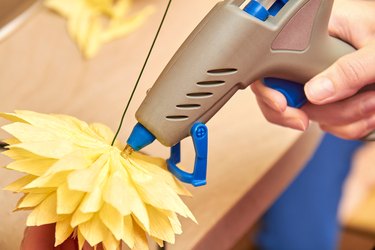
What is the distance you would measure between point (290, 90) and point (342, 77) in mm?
57

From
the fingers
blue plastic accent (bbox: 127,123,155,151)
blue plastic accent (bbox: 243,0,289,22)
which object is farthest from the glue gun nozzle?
the fingers

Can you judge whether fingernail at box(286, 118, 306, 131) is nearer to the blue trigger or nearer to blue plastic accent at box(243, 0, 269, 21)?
the blue trigger

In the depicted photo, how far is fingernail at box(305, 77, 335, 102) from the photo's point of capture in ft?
2.26

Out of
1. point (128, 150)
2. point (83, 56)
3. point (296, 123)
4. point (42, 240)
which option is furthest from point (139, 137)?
point (83, 56)

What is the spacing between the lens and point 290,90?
28.1 inches

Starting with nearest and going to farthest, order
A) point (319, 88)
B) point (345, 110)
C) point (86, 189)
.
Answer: point (86, 189) < point (319, 88) < point (345, 110)

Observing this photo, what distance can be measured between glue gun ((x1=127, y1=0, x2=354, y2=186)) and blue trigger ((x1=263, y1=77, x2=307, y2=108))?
0.19 feet

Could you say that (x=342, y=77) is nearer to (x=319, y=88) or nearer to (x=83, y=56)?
(x=319, y=88)

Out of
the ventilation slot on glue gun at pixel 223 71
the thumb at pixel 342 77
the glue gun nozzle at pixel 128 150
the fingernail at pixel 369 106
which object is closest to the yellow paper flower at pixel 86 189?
the glue gun nozzle at pixel 128 150

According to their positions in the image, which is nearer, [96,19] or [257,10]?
[257,10]

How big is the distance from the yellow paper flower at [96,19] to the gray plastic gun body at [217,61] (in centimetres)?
36

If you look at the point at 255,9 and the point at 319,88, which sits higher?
the point at 255,9

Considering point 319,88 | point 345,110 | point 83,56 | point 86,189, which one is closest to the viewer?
→ point 86,189

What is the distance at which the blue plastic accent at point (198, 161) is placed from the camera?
1.93 ft
